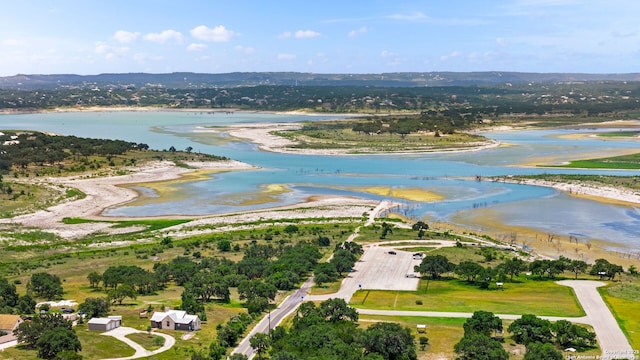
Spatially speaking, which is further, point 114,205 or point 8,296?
point 114,205

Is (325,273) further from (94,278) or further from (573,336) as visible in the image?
(573,336)

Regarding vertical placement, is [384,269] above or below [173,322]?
below

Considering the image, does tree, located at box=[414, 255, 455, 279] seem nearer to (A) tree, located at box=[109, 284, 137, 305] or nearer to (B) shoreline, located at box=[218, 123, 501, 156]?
(A) tree, located at box=[109, 284, 137, 305]

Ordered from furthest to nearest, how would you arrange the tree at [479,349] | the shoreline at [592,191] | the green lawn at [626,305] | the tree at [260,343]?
the shoreline at [592,191] < the green lawn at [626,305] < the tree at [260,343] < the tree at [479,349]

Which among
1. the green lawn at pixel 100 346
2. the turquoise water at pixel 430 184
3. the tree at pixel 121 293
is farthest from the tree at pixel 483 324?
the turquoise water at pixel 430 184

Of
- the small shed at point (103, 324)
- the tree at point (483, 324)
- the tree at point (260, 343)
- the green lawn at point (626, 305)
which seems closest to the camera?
the tree at point (260, 343)

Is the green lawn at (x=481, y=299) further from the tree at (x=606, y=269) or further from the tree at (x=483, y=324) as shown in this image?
the tree at (x=483, y=324)

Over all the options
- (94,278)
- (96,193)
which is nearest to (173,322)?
(94,278)
